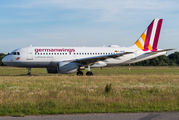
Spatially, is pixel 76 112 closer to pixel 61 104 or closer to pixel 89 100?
pixel 61 104

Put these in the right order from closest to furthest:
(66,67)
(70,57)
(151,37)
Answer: (66,67) → (70,57) → (151,37)

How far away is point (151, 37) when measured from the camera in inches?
1266

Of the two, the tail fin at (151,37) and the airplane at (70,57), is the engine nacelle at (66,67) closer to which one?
the airplane at (70,57)

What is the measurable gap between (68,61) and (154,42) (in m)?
13.7

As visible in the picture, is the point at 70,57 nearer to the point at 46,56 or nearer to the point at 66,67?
the point at 66,67

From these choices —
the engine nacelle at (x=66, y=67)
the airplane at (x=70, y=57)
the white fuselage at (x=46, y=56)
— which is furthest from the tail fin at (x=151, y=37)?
the engine nacelle at (x=66, y=67)

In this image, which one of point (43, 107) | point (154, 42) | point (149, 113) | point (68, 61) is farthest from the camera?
point (154, 42)

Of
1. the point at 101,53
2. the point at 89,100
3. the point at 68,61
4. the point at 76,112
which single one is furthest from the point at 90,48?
the point at 76,112

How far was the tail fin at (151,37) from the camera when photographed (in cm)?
Answer: 3206

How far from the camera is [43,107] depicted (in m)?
8.91

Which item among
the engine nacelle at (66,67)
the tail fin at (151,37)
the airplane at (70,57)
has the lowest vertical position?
the engine nacelle at (66,67)

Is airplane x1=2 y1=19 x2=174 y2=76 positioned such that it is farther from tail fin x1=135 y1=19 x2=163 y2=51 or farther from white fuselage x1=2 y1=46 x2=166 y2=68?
tail fin x1=135 y1=19 x2=163 y2=51

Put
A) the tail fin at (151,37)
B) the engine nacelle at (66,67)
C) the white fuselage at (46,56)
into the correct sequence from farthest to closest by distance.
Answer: the tail fin at (151,37)
the white fuselage at (46,56)
the engine nacelle at (66,67)

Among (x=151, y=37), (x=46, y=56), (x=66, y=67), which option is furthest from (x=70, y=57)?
(x=151, y=37)
